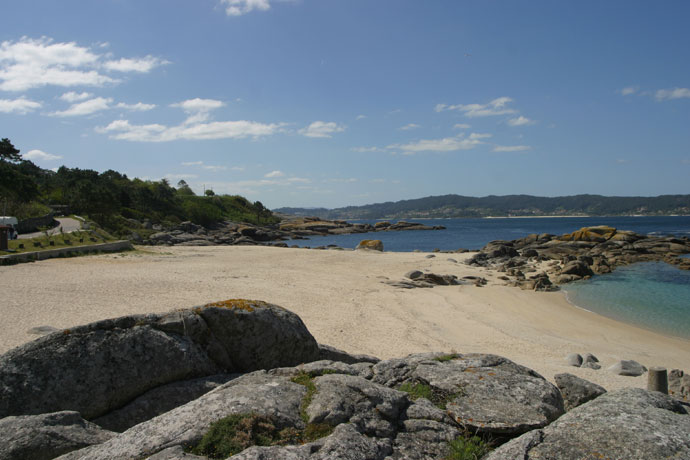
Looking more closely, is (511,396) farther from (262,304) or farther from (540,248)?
(540,248)

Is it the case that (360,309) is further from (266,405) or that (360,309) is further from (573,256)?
(573,256)

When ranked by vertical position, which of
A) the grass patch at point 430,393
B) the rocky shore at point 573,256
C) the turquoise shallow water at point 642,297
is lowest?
the turquoise shallow water at point 642,297

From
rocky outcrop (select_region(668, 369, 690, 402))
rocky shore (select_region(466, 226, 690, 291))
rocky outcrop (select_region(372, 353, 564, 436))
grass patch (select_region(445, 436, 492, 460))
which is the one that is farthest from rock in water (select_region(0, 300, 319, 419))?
rocky shore (select_region(466, 226, 690, 291))

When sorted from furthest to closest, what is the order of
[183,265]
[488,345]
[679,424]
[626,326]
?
[183,265], [626,326], [488,345], [679,424]

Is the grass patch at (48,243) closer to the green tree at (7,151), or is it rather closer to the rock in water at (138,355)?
the rock in water at (138,355)

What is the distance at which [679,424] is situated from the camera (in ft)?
12.9

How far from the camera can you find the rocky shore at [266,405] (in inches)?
153

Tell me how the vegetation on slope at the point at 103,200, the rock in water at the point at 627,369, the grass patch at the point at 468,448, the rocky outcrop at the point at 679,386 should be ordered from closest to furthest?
the grass patch at the point at 468,448 < the rocky outcrop at the point at 679,386 < the rock in water at the point at 627,369 < the vegetation on slope at the point at 103,200

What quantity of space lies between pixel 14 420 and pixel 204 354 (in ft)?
8.24

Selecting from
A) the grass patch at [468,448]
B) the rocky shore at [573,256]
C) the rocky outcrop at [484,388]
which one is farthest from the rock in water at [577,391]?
the rocky shore at [573,256]

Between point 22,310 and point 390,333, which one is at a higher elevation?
point 22,310

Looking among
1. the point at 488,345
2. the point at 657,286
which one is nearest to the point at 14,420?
the point at 488,345

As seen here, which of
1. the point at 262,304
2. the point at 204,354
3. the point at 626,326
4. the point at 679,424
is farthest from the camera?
the point at 626,326

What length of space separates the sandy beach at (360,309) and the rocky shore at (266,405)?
6.47m
